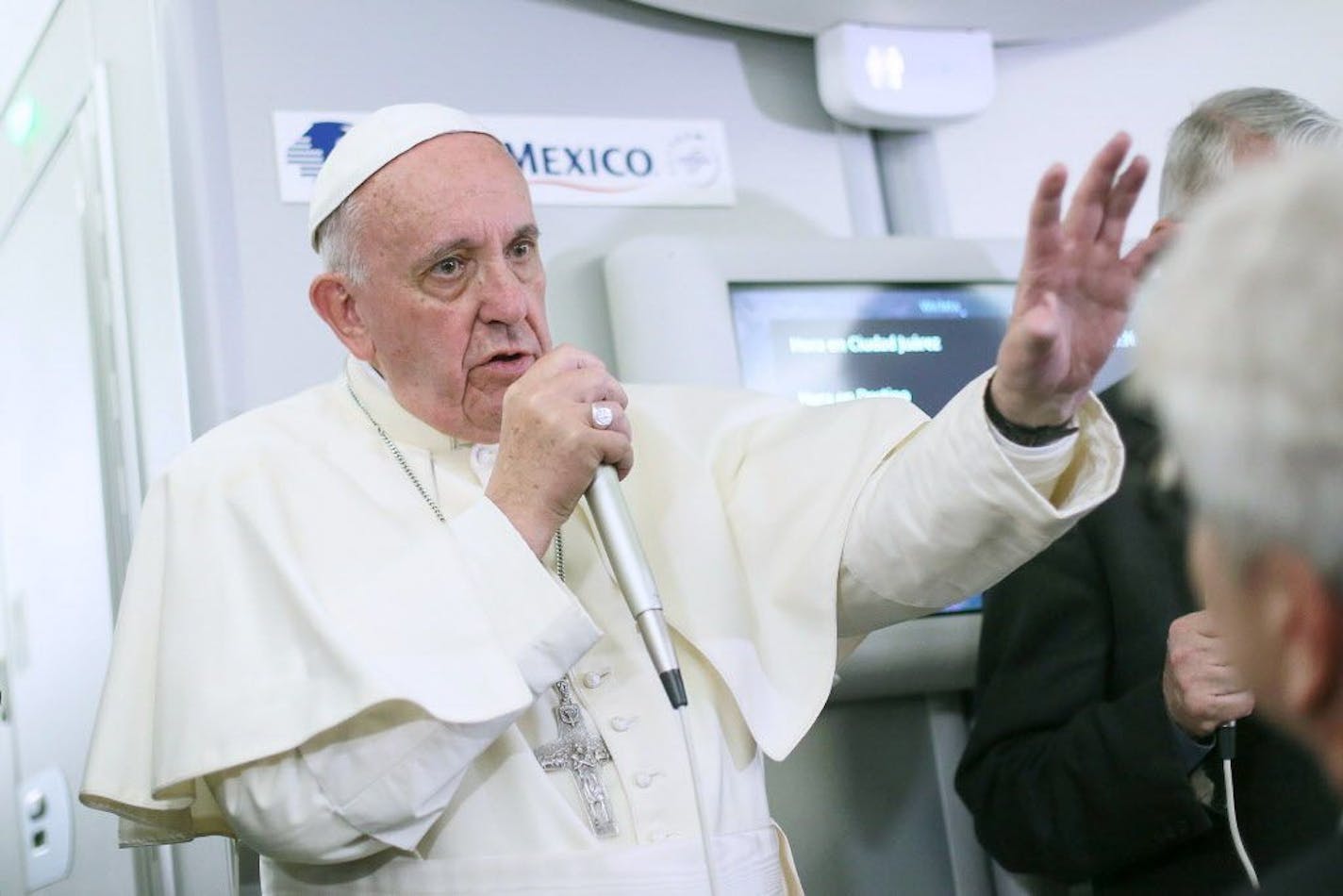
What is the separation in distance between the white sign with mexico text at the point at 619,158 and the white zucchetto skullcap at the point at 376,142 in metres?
0.67

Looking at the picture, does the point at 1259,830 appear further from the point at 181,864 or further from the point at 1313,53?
the point at 1313,53

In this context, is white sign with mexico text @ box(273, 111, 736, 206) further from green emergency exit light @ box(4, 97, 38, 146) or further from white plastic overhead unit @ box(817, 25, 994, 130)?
green emergency exit light @ box(4, 97, 38, 146)

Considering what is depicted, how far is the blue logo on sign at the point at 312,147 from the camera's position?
3316 mm

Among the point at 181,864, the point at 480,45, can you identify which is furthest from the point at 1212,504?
the point at 480,45

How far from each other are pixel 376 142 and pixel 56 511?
1294 millimetres

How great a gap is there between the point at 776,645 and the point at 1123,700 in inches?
23.6

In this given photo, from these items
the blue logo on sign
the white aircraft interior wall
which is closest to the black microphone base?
the white aircraft interior wall

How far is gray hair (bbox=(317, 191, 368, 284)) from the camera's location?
8.81 feet

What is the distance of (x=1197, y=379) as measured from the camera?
3.60 ft

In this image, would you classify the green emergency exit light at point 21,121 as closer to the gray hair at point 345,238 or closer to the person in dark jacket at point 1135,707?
the gray hair at point 345,238

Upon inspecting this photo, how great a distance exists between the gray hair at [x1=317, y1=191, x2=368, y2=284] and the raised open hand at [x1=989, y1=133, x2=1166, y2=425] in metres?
1.05

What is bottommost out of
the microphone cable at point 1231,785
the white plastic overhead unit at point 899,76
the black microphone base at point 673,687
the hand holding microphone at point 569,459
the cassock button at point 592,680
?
the microphone cable at point 1231,785

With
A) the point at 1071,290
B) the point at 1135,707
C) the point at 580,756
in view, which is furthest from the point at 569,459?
the point at 1135,707

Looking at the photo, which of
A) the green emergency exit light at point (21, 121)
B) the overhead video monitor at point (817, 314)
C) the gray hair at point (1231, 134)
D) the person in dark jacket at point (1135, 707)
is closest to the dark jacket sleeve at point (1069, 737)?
the person in dark jacket at point (1135, 707)
